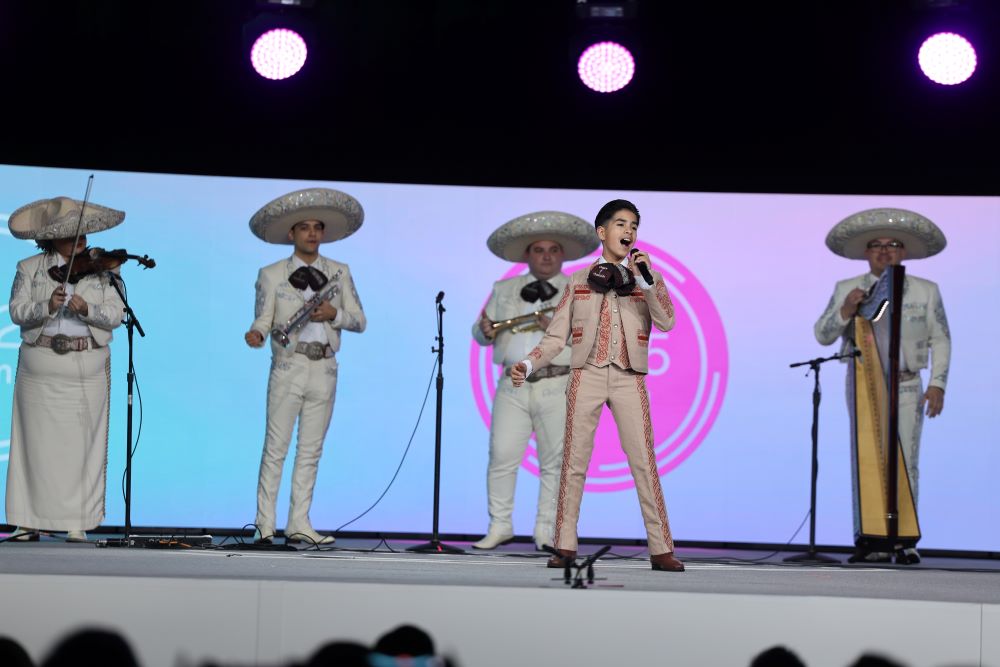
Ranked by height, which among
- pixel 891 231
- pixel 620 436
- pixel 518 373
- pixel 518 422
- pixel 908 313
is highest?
pixel 891 231

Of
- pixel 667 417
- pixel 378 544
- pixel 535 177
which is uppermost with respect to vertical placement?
pixel 535 177

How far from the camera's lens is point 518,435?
Answer: 22.9 feet

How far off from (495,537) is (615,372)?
2.22 metres

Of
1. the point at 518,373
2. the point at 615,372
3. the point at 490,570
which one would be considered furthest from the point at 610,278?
the point at 490,570

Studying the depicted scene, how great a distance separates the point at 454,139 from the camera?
787 centimetres

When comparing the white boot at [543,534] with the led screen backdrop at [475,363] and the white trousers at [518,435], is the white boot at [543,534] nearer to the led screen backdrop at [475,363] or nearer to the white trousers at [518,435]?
the white trousers at [518,435]

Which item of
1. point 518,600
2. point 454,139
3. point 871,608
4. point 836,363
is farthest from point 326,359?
point 871,608

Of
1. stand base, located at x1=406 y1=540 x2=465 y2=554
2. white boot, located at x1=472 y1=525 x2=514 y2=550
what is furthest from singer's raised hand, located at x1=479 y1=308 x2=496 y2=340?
stand base, located at x1=406 y1=540 x2=465 y2=554

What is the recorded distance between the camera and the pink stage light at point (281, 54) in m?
6.85

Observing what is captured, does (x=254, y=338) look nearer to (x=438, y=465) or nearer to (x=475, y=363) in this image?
(x=438, y=465)

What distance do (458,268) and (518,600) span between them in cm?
465

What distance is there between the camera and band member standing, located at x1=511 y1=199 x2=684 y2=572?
4.90m

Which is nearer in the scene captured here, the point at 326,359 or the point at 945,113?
the point at 326,359

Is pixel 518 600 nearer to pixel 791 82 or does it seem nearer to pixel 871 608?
pixel 871 608
